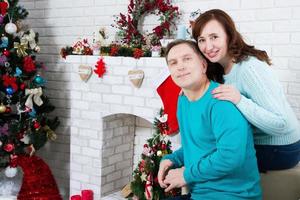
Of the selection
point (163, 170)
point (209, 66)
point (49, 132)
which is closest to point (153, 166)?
point (163, 170)

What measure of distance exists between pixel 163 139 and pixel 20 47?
4.84 ft

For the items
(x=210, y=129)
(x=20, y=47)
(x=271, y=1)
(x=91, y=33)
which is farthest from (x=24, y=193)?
(x=271, y=1)

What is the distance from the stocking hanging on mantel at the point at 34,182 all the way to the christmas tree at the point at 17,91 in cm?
9

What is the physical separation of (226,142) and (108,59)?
5.58ft

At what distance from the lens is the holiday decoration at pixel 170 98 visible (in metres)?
2.66

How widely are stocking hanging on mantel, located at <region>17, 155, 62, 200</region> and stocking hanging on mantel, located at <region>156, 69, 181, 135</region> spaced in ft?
4.34

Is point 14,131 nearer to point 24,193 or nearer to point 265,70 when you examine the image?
point 24,193

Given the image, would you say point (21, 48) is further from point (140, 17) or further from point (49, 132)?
point (140, 17)

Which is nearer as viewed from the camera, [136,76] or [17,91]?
[136,76]

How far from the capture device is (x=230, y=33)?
1756mm

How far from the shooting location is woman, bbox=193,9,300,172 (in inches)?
65.1

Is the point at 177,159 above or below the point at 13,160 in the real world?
above

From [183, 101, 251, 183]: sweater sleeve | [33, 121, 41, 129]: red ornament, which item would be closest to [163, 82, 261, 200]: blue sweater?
[183, 101, 251, 183]: sweater sleeve

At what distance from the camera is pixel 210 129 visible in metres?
1.59
